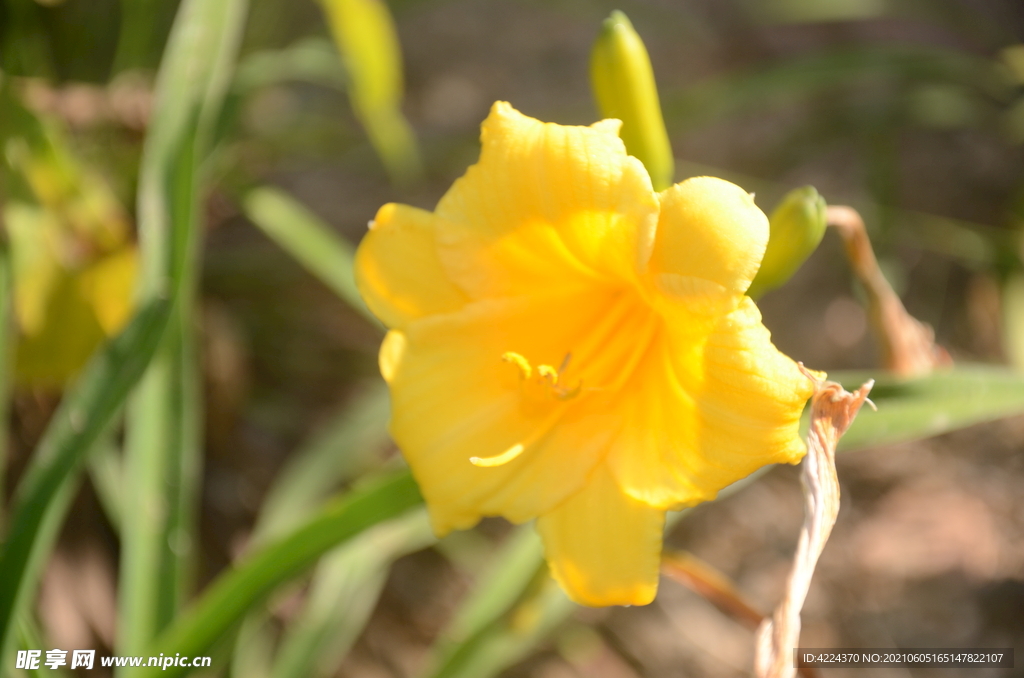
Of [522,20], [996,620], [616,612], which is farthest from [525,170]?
[522,20]

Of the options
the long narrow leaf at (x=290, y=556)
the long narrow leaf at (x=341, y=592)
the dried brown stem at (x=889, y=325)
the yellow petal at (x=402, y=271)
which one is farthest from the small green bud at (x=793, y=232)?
the long narrow leaf at (x=341, y=592)

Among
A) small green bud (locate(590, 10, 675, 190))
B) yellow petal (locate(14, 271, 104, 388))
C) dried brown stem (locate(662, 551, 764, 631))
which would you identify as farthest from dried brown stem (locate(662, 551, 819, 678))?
yellow petal (locate(14, 271, 104, 388))

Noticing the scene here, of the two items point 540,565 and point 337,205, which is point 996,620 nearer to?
point 540,565

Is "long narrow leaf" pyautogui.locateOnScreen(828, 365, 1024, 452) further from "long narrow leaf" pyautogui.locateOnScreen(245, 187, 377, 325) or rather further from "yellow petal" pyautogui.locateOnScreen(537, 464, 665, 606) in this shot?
"long narrow leaf" pyautogui.locateOnScreen(245, 187, 377, 325)

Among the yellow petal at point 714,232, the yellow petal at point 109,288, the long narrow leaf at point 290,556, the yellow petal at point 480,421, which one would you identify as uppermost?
the yellow petal at point 714,232

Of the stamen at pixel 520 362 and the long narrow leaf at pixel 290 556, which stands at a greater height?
the stamen at pixel 520 362

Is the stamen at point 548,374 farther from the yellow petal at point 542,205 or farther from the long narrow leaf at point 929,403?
the long narrow leaf at point 929,403
